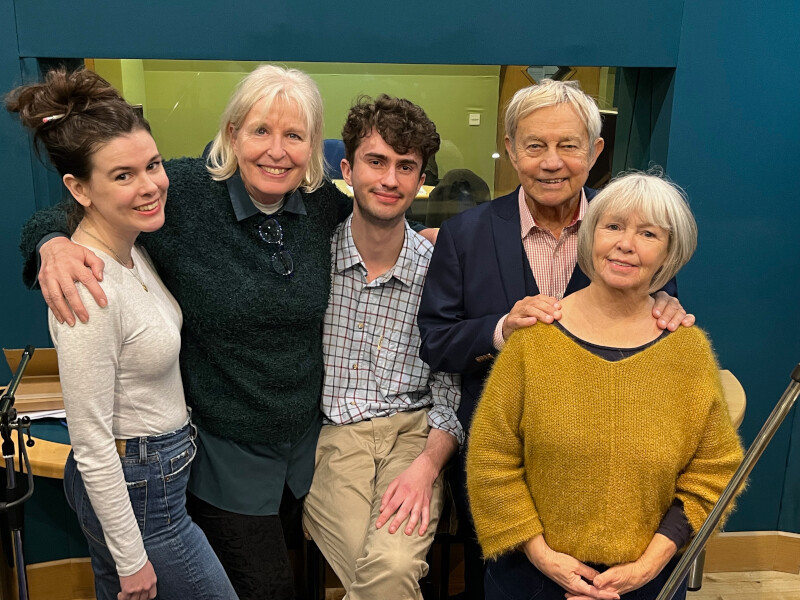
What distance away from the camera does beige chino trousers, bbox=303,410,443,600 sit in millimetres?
1936

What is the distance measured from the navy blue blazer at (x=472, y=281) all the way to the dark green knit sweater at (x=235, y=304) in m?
0.31

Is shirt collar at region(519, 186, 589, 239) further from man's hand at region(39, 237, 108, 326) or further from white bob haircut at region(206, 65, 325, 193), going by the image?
man's hand at region(39, 237, 108, 326)

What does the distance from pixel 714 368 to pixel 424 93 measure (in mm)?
1398

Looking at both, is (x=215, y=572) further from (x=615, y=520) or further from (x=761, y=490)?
(x=761, y=490)

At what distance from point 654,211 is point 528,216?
20.0 inches

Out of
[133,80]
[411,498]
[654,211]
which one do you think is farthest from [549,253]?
[133,80]

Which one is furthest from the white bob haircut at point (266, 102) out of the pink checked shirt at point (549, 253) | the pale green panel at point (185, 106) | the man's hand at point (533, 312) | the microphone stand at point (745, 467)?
the microphone stand at point (745, 467)

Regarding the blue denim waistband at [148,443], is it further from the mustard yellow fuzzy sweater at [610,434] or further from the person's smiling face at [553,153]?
the person's smiling face at [553,153]

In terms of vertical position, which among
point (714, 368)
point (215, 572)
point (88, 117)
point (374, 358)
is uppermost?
point (88, 117)

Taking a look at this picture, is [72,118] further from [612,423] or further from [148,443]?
[612,423]

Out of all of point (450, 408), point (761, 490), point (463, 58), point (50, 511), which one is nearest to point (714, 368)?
point (450, 408)

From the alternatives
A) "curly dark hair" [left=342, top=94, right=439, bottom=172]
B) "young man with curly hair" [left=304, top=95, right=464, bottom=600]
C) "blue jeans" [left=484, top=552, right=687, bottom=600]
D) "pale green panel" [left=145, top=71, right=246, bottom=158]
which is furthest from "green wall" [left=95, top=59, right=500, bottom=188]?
"blue jeans" [left=484, top=552, right=687, bottom=600]

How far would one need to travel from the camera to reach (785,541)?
300cm

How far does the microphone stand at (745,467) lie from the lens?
1121 millimetres
